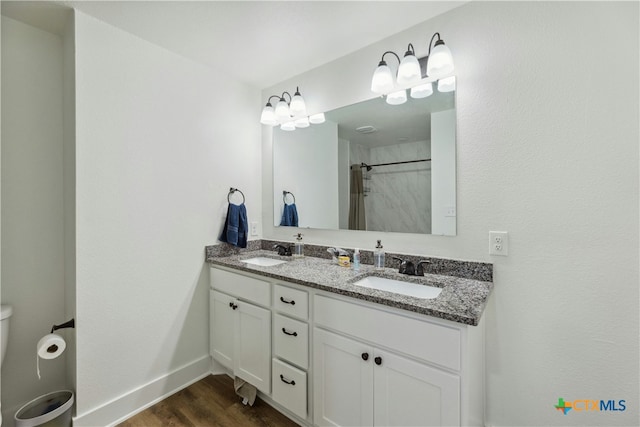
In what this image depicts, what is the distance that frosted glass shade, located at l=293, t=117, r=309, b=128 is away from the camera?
2.12 metres

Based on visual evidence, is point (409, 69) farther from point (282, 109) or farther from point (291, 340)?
point (291, 340)

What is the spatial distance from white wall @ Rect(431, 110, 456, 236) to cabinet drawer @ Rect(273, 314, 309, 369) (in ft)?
2.97

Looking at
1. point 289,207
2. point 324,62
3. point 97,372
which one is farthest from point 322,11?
point 97,372

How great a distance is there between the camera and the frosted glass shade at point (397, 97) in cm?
163

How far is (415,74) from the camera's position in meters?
1.50

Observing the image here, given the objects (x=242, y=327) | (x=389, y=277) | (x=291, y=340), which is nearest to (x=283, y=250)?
(x=242, y=327)

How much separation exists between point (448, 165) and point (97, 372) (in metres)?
2.26

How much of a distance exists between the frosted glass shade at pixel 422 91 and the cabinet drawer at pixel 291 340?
141cm

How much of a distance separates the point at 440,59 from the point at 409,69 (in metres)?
0.16

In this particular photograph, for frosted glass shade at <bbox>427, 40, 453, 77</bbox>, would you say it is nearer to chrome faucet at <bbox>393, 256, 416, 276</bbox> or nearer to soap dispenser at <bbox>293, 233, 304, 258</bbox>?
chrome faucet at <bbox>393, 256, 416, 276</bbox>

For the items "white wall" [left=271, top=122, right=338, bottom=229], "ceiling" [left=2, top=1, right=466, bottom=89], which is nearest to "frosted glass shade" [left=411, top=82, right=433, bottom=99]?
"ceiling" [left=2, top=1, right=466, bottom=89]

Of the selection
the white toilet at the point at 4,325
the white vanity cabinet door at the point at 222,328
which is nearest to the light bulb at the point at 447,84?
the white vanity cabinet door at the point at 222,328

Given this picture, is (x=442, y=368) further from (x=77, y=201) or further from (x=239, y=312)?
(x=77, y=201)

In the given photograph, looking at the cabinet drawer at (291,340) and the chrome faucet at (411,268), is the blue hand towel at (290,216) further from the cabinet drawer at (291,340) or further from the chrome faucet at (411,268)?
the chrome faucet at (411,268)
